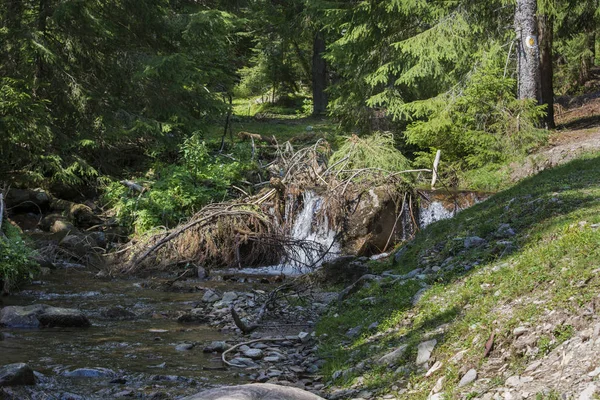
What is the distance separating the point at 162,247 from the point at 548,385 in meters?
10.0

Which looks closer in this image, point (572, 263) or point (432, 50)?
point (572, 263)

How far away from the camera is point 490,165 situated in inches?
634

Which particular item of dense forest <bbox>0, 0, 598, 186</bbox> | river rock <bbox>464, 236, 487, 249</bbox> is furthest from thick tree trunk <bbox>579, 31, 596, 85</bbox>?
river rock <bbox>464, 236, 487, 249</bbox>

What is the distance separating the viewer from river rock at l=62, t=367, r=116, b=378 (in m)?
7.02

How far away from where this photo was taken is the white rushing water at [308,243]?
43.8ft

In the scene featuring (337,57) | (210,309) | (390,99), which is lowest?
(210,309)

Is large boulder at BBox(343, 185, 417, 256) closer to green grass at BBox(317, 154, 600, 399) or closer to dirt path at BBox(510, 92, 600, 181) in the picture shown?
dirt path at BBox(510, 92, 600, 181)

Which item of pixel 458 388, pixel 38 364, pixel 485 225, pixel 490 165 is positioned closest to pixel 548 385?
pixel 458 388

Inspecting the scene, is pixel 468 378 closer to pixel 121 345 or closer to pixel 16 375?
pixel 16 375

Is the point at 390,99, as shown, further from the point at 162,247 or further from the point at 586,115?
the point at 162,247

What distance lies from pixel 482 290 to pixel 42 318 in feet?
18.5

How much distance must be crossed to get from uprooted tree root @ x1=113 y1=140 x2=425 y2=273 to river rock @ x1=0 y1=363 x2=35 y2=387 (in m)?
6.55

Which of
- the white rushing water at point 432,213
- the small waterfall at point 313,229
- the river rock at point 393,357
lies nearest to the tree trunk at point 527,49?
the white rushing water at point 432,213

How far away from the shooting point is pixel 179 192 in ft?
52.3
